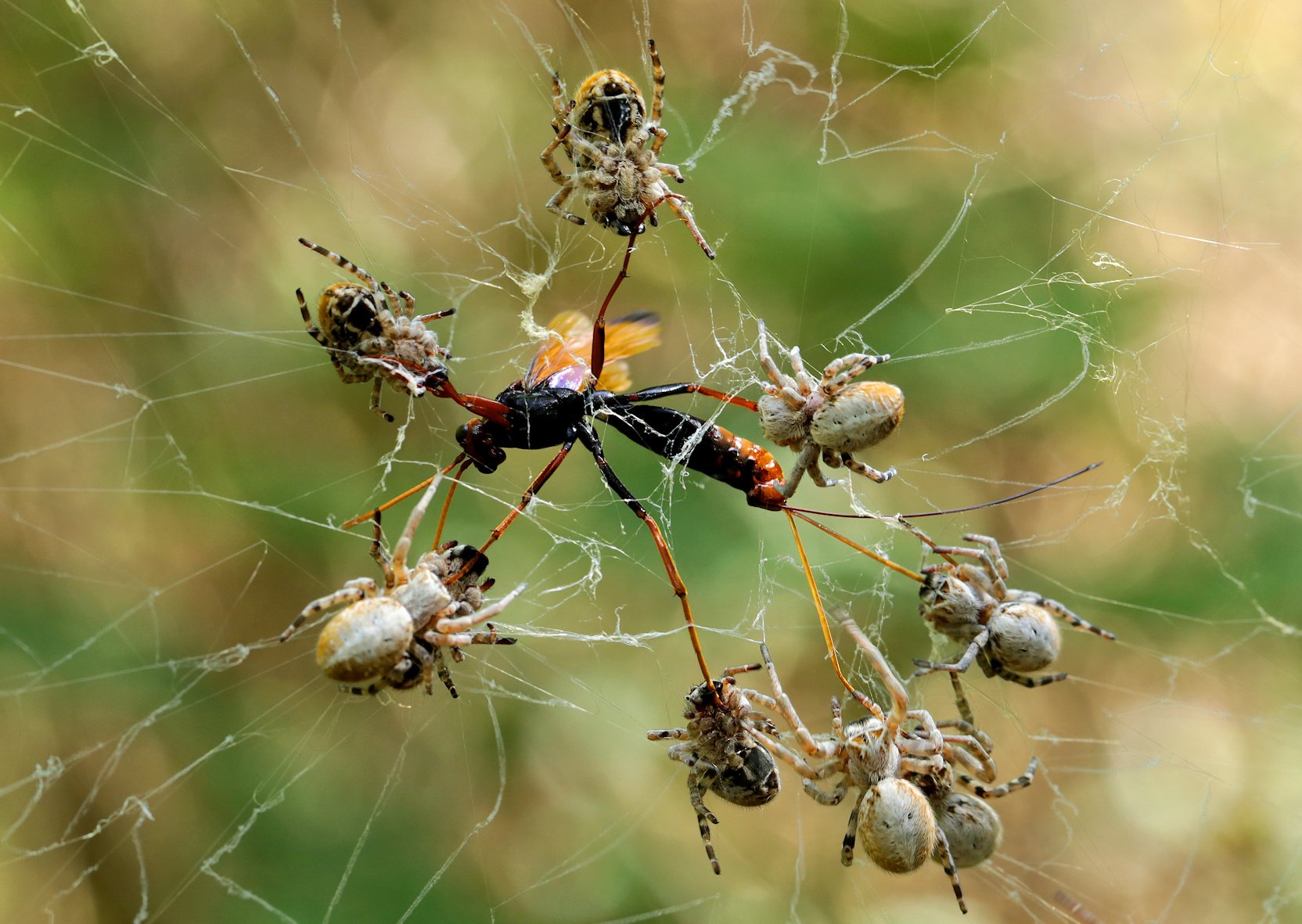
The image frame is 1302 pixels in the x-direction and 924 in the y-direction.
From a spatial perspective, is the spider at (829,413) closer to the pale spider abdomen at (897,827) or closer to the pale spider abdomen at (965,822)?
the pale spider abdomen at (897,827)

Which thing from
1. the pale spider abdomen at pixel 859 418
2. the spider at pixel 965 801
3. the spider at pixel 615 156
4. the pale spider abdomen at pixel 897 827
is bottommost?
the pale spider abdomen at pixel 897 827

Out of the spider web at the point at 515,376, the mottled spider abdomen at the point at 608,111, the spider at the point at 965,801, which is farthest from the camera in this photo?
the spider web at the point at 515,376

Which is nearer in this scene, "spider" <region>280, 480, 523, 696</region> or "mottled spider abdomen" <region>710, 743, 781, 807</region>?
"spider" <region>280, 480, 523, 696</region>

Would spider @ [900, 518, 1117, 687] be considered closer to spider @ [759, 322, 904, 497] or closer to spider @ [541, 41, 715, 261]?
spider @ [759, 322, 904, 497]

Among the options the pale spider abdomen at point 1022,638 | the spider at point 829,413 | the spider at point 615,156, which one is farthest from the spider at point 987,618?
the spider at point 615,156

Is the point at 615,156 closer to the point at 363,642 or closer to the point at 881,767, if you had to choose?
the point at 363,642

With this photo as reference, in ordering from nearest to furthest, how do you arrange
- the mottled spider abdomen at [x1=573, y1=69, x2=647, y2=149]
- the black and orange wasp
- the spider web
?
the black and orange wasp
the mottled spider abdomen at [x1=573, y1=69, x2=647, y2=149]
the spider web

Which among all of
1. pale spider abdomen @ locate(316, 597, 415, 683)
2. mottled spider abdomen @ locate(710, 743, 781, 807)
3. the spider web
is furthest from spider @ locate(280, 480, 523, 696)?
the spider web

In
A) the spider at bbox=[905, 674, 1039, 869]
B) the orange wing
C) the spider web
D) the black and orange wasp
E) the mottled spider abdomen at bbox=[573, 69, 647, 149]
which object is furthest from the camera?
the spider web
